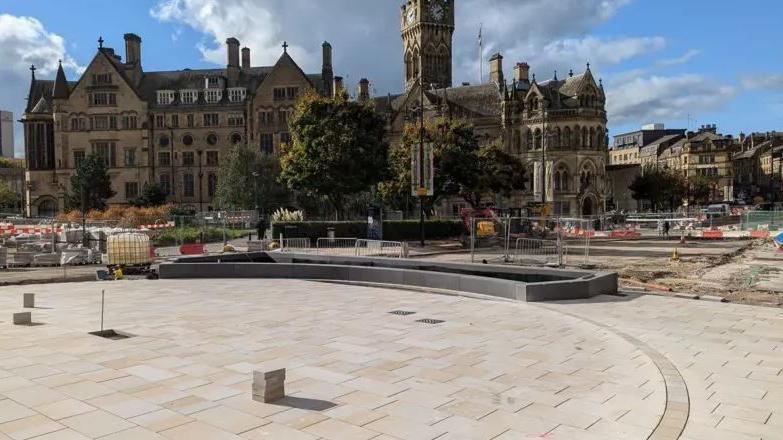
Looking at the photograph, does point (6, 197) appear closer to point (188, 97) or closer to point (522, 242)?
point (188, 97)

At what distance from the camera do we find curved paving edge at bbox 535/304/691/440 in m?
6.41

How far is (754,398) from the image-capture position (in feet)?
24.8

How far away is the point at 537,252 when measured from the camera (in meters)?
26.8

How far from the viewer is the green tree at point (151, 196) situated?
69812 millimetres

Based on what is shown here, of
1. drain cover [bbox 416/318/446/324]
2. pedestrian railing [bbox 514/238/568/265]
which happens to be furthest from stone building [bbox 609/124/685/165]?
drain cover [bbox 416/318/446/324]

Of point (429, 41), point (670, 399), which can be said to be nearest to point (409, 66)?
point (429, 41)

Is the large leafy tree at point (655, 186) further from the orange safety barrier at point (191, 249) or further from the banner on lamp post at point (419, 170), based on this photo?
the orange safety barrier at point (191, 249)

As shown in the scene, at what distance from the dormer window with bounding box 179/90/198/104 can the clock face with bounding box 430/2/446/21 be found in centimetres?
3577

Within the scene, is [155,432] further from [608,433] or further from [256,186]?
[256,186]

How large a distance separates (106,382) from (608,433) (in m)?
6.34

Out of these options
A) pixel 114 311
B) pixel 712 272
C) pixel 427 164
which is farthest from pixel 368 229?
pixel 114 311

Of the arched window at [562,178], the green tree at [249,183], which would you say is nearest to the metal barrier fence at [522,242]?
the arched window at [562,178]

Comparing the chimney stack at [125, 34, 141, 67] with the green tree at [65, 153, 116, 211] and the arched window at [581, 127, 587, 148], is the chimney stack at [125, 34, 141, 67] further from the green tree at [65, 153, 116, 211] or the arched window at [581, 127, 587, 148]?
the arched window at [581, 127, 587, 148]

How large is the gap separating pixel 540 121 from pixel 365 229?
38.4 m
